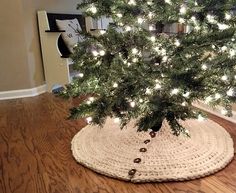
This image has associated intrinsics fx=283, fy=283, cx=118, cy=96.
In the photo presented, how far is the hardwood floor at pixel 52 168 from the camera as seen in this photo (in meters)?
1.30

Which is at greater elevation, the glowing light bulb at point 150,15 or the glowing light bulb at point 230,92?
the glowing light bulb at point 150,15

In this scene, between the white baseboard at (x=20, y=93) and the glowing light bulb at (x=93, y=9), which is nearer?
the glowing light bulb at (x=93, y=9)

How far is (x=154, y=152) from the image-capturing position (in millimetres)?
1545

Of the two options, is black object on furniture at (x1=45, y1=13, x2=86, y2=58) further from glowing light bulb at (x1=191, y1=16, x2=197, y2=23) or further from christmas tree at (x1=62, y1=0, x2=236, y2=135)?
glowing light bulb at (x1=191, y1=16, x2=197, y2=23)

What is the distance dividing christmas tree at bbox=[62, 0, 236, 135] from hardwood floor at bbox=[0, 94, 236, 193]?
0.28 metres

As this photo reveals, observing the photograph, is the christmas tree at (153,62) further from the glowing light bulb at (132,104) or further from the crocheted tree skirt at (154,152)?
the crocheted tree skirt at (154,152)

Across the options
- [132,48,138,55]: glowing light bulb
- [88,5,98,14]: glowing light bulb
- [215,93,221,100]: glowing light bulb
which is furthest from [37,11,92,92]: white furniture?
[215,93,221,100]: glowing light bulb

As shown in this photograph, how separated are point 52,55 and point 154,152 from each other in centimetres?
202

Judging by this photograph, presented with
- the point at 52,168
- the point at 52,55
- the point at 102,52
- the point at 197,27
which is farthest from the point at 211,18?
the point at 52,55

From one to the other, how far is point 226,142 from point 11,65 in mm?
2275

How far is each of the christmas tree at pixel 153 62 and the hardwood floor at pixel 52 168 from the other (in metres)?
0.28

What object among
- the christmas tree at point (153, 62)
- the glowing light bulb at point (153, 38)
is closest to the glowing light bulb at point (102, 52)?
the christmas tree at point (153, 62)

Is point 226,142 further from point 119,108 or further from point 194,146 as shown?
point 119,108

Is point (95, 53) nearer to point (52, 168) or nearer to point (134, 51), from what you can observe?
point (134, 51)
